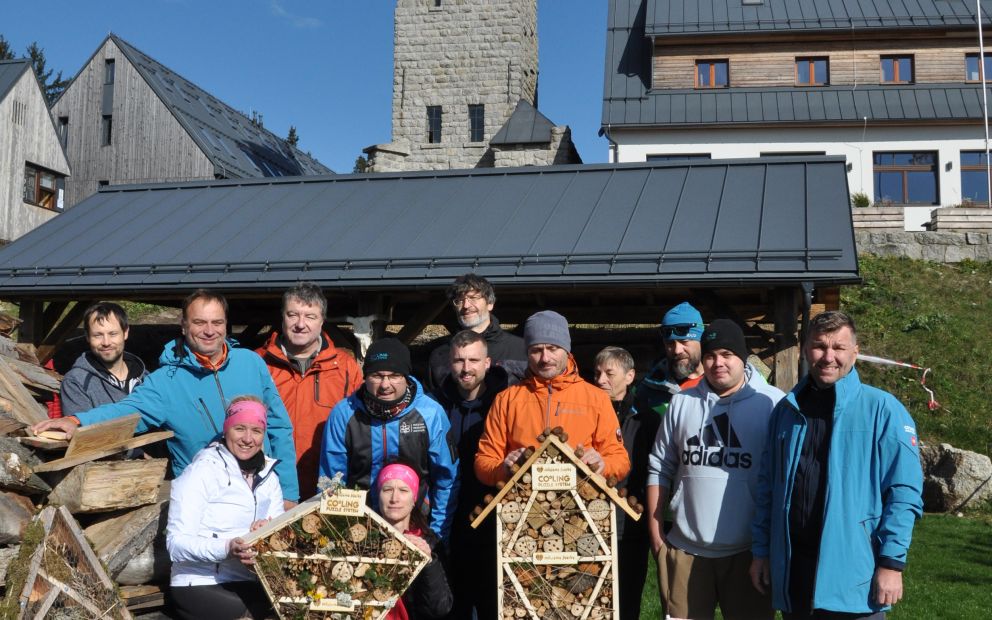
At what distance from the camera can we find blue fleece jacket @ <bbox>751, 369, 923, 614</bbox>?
337cm

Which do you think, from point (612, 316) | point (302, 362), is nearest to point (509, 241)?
point (612, 316)

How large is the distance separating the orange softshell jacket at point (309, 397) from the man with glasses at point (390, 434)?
528 mm

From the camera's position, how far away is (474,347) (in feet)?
13.9

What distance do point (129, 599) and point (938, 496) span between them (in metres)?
9.66

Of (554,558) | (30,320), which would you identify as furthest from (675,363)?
(30,320)

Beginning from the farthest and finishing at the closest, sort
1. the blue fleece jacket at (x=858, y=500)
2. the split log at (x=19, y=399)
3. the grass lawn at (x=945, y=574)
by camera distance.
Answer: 1. the grass lawn at (x=945, y=574)
2. the split log at (x=19, y=399)
3. the blue fleece jacket at (x=858, y=500)

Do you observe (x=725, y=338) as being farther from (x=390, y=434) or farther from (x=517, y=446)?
(x=390, y=434)

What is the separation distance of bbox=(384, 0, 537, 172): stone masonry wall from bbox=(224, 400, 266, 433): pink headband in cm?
2344

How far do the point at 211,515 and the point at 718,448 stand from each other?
2176mm

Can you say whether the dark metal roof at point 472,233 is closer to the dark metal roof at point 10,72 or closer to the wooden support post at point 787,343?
the wooden support post at point 787,343

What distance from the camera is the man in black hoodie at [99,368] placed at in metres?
4.44

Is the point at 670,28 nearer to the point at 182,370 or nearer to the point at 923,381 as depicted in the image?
the point at 923,381

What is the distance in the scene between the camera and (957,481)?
10.6 m

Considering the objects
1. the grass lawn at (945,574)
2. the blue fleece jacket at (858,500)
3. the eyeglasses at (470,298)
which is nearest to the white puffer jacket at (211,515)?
the eyeglasses at (470,298)
